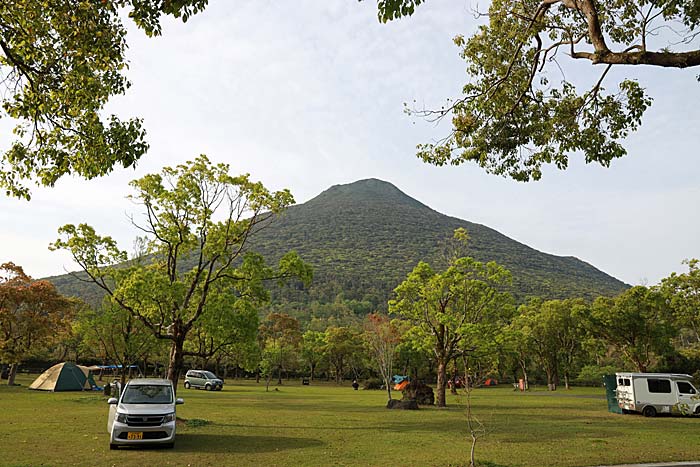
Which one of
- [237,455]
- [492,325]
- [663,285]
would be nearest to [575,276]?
[663,285]

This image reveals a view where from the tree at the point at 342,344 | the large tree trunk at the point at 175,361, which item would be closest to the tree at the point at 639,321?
the tree at the point at 342,344

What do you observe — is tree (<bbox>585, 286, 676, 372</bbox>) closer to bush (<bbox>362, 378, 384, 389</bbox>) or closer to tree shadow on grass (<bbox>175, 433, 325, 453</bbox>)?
bush (<bbox>362, 378, 384, 389</bbox>)

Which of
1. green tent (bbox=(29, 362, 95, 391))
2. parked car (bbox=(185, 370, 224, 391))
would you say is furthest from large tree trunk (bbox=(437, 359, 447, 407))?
green tent (bbox=(29, 362, 95, 391))

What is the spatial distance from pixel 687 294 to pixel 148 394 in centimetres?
2971

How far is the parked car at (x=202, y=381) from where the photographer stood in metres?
39.8

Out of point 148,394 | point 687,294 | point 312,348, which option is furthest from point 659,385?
point 312,348

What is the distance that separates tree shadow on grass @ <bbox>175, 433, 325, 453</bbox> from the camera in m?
12.0

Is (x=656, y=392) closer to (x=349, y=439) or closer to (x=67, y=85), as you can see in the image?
(x=349, y=439)

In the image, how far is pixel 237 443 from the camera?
1286 cm

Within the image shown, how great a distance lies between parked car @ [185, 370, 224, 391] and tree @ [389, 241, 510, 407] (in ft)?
62.8

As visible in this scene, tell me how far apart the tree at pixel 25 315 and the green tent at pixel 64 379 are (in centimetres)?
191

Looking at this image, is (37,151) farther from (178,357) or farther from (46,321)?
(46,321)

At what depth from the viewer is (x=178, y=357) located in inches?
659

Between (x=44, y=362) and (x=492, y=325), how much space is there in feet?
179
